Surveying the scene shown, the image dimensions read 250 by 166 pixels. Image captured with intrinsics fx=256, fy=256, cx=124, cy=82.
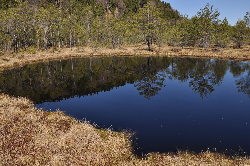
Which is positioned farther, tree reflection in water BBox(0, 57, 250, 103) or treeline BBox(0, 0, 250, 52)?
treeline BBox(0, 0, 250, 52)

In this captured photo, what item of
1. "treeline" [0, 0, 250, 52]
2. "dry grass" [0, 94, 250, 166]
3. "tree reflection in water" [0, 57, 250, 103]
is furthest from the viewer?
"treeline" [0, 0, 250, 52]

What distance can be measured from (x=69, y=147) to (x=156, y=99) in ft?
59.5

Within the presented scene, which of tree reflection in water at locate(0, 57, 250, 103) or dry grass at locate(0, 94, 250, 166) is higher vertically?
tree reflection in water at locate(0, 57, 250, 103)

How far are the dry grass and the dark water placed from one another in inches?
72.5

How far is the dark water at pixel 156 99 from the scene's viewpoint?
858 inches

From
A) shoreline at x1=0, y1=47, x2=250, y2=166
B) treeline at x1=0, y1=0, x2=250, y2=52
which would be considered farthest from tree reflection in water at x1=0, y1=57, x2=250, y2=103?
treeline at x1=0, y1=0, x2=250, y2=52

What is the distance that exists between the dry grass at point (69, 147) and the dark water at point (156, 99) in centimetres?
184

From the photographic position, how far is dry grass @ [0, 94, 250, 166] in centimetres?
1622

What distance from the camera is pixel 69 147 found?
18.1 metres

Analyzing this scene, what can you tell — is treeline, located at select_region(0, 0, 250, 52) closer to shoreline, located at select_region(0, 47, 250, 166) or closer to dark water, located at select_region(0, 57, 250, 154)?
dark water, located at select_region(0, 57, 250, 154)

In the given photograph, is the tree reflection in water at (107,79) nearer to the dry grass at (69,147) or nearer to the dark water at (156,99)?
the dark water at (156,99)

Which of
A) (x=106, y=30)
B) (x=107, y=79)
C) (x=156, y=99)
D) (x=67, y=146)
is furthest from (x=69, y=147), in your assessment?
(x=106, y=30)

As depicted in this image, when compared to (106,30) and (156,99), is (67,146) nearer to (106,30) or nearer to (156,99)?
(156,99)

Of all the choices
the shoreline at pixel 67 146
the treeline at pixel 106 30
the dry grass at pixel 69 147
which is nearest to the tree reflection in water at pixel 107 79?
the shoreline at pixel 67 146
